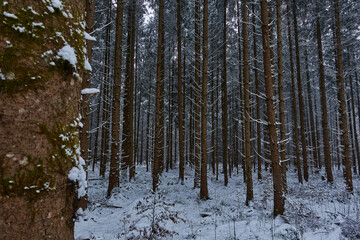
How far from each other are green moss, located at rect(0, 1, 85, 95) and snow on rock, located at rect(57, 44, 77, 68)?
2 cm

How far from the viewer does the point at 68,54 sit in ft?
Result: 3.53

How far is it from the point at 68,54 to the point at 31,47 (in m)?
0.18

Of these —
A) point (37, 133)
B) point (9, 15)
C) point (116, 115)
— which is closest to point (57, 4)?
point (9, 15)

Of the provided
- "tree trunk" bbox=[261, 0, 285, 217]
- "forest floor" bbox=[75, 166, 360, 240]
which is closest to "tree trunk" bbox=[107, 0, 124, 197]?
"forest floor" bbox=[75, 166, 360, 240]

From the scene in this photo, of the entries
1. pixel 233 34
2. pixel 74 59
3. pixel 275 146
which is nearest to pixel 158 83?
pixel 275 146

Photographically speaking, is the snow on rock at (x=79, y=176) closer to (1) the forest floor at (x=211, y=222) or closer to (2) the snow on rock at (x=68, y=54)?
(2) the snow on rock at (x=68, y=54)

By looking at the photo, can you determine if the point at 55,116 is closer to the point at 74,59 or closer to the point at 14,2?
the point at 74,59

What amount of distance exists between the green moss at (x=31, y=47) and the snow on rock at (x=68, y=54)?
0.06 ft

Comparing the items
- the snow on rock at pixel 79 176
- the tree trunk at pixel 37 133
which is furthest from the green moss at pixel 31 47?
the snow on rock at pixel 79 176

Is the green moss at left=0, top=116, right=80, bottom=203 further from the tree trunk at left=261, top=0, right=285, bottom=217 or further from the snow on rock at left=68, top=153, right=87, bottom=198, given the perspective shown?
the tree trunk at left=261, top=0, right=285, bottom=217

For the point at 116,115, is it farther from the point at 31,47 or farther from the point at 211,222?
the point at 31,47

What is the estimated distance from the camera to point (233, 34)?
20844 millimetres

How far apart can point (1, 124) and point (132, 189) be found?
11.1 metres

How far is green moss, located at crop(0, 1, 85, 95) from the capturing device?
85 cm
